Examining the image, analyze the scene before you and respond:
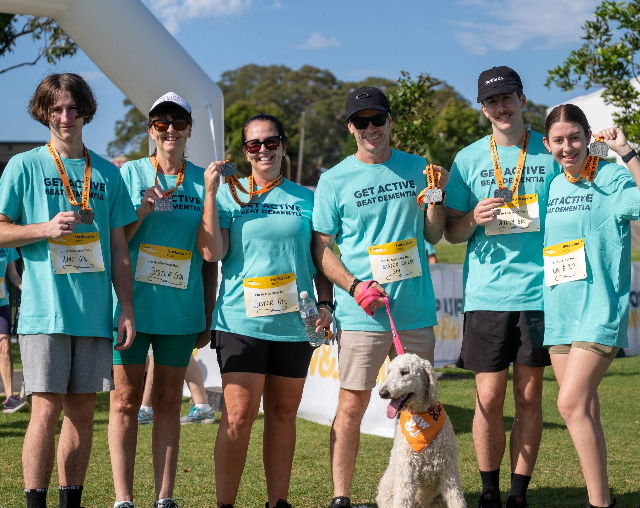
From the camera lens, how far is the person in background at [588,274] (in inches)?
142

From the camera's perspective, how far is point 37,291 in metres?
3.37

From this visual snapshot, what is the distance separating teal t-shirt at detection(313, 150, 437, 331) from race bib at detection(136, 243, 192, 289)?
2.60 ft

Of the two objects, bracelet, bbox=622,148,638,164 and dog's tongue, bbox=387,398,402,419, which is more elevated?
bracelet, bbox=622,148,638,164

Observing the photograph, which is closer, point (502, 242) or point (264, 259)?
point (264, 259)

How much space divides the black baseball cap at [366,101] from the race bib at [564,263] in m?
1.21

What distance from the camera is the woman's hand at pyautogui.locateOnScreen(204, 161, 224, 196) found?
3777 mm

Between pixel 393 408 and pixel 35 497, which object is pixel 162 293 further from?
pixel 393 408

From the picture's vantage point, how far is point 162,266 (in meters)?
3.92

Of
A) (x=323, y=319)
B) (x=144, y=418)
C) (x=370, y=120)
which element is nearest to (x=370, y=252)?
(x=323, y=319)

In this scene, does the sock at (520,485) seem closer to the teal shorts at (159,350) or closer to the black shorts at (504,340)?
the black shorts at (504,340)

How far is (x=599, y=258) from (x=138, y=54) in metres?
5.55

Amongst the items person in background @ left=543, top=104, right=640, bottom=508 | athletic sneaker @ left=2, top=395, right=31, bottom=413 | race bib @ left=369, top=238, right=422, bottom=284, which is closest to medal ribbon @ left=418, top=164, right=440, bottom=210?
race bib @ left=369, top=238, right=422, bottom=284

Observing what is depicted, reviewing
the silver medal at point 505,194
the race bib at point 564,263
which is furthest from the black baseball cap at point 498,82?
the race bib at point 564,263

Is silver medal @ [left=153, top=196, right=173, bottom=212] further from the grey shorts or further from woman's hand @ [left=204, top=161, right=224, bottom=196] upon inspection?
the grey shorts
